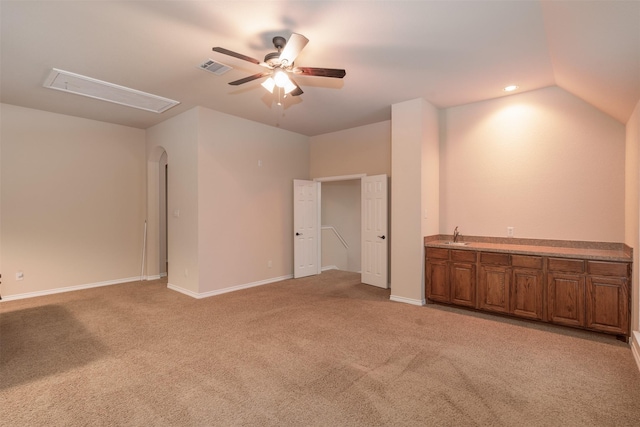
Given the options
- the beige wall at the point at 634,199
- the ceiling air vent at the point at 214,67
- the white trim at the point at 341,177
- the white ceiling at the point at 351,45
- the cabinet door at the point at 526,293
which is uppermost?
the ceiling air vent at the point at 214,67

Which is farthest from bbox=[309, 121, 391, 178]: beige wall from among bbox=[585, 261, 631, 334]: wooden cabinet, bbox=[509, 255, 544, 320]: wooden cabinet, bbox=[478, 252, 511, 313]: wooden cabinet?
bbox=[585, 261, 631, 334]: wooden cabinet

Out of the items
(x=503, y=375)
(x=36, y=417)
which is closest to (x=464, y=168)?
(x=503, y=375)

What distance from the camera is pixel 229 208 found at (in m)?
5.45

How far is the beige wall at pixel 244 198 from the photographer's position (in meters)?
5.12

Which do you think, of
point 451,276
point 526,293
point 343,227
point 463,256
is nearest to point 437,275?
point 451,276

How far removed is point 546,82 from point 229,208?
193 inches

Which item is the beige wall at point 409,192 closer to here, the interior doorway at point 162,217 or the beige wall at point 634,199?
the beige wall at point 634,199

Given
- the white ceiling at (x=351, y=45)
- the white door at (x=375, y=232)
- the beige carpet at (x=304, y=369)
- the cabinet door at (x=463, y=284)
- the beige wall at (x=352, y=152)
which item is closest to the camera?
the beige carpet at (x=304, y=369)

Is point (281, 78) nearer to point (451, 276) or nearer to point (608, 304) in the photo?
point (451, 276)

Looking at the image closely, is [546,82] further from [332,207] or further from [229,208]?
[332,207]

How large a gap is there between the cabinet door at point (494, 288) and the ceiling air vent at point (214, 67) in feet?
13.3

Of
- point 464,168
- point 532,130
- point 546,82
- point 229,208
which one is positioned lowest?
point 229,208

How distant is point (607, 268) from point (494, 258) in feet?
3.54

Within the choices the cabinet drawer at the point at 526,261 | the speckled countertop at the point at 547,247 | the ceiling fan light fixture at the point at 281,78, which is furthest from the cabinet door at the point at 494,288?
the ceiling fan light fixture at the point at 281,78
